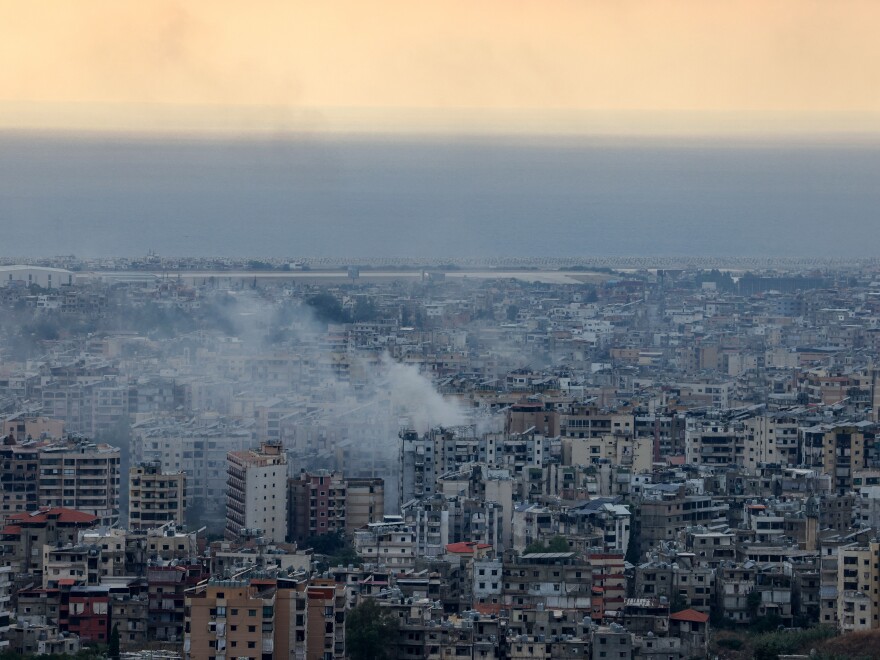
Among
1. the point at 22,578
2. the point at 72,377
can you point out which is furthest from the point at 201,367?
the point at 22,578

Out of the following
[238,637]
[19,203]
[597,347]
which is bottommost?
[238,637]

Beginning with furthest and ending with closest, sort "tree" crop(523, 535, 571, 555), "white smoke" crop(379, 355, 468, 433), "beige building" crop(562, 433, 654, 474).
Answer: "white smoke" crop(379, 355, 468, 433)
"beige building" crop(562, 433, 654, 474)
"tree" crop(523, 535, 571, 555)

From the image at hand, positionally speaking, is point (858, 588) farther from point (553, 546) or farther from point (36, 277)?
point (36, 277)

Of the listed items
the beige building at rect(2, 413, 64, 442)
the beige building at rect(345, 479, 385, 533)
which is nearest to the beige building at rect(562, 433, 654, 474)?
the beige building at rect(345, 479, 385, 533)

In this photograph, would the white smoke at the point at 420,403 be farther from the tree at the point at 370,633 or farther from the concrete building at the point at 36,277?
the concrete building at the point at 36,277

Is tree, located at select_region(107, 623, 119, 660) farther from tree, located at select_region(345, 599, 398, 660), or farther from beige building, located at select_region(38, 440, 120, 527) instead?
beige building, located at select_region(38, 440, 120, 527)

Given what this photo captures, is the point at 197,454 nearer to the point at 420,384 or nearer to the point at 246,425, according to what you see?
the point at 246,425
